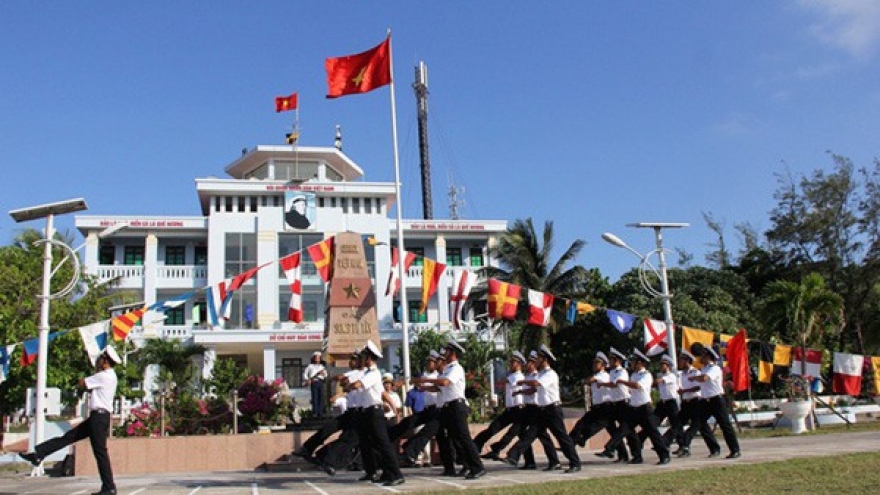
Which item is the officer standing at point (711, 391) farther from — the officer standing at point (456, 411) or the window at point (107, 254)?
the window at point (107, 254)

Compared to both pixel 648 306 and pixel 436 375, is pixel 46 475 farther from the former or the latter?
pixel 648 306

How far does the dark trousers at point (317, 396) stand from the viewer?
15283 mm

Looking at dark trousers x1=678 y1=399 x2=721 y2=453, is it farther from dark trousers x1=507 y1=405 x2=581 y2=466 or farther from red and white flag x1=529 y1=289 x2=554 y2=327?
red and white flag x1=529 y1=289 x2=554 y2=327

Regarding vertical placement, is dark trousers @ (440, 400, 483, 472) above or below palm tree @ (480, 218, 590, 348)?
below

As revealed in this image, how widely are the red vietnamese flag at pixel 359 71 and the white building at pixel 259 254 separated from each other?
2010cm

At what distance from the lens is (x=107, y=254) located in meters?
40.5

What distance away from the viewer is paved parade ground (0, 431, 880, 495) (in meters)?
9.31

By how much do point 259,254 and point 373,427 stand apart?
1184 inches

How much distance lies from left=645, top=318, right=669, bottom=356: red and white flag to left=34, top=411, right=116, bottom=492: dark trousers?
13.7 m

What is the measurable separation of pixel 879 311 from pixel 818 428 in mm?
15966

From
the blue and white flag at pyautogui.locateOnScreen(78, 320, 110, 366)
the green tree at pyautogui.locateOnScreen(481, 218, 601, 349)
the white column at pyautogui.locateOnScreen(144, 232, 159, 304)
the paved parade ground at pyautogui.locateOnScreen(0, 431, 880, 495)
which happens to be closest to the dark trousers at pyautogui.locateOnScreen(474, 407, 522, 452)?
the paved parade ground at pyautogui.locateOnScreen(0, 431, 880, 495)

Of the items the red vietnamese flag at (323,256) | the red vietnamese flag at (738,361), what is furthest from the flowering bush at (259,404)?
the red vietnamese flag at (738,361)

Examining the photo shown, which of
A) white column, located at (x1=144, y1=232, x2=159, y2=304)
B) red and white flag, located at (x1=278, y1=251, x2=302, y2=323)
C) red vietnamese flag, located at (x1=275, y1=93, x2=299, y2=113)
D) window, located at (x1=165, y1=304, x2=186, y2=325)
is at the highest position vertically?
red vietnamese flag, located at (x1=275, y1=93, x2=299, y2=113)

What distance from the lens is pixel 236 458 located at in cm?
1380
